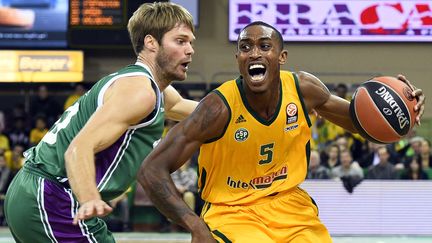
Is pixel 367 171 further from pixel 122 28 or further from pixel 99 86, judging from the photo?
pixel 99 86

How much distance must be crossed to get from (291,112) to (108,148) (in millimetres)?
1082

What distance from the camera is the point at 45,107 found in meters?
14.0

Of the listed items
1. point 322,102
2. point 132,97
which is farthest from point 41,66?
point 132,97

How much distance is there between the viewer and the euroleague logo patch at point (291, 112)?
4609mm

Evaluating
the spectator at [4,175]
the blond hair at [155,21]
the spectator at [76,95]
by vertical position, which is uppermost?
the blond hair at [155,21]

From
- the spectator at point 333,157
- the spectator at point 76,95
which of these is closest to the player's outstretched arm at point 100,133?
the spectator at point 333,157

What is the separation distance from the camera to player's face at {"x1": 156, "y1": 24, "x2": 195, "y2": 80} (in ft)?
14.3

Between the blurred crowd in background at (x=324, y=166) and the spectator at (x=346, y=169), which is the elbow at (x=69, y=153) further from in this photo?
the spectator at (x=346, y=169)

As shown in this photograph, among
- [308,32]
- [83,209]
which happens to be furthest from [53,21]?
[83,209]

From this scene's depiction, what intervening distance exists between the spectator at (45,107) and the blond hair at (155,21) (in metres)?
9.60

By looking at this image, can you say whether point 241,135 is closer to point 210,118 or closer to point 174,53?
point 210,118

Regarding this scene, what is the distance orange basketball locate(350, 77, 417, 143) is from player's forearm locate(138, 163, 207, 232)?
3.77 feet

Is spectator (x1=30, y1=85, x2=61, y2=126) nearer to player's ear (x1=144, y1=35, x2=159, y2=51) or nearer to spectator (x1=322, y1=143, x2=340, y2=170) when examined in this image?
spectator (x1=322, y1=143, x2=340, y2=170)

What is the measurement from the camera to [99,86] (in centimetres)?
405
